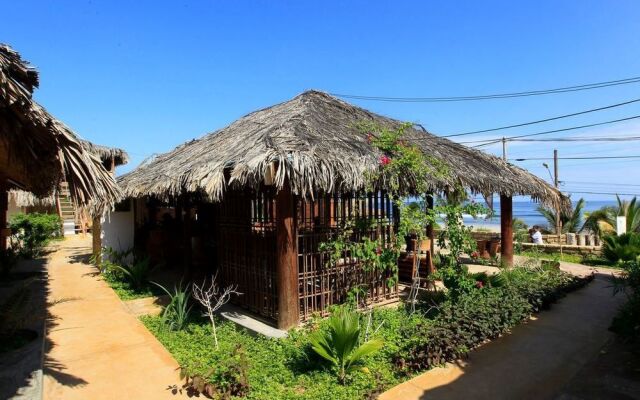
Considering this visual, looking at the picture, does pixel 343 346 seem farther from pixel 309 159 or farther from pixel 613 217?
pixel 613 217

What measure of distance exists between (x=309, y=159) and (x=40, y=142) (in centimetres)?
281

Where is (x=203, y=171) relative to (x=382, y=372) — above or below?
above

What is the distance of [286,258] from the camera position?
17.1 ft

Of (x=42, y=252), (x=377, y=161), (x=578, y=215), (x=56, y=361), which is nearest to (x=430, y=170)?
(x=377, y=161)

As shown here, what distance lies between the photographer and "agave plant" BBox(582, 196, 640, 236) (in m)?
13.3

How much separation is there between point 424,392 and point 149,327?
4.17 m

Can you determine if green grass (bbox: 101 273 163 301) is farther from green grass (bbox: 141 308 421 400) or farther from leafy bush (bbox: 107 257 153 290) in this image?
green grass (bbox: 141 308 421 400)

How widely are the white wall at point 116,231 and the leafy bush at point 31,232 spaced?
367cm

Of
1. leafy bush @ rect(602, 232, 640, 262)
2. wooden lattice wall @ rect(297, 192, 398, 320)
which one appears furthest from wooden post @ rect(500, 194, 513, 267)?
wooden lattice wall @ rect(297, 192, 398, 320)

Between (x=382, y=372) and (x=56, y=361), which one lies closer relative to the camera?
(x=382, y=372)


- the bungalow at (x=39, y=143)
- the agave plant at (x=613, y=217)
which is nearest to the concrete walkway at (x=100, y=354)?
the bungalow at (x=39, y=143)

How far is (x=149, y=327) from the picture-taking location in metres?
5.88

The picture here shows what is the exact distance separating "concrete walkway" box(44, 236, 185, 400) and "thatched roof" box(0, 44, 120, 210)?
1.89 m

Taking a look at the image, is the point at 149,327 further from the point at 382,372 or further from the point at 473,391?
the point at 473,391
